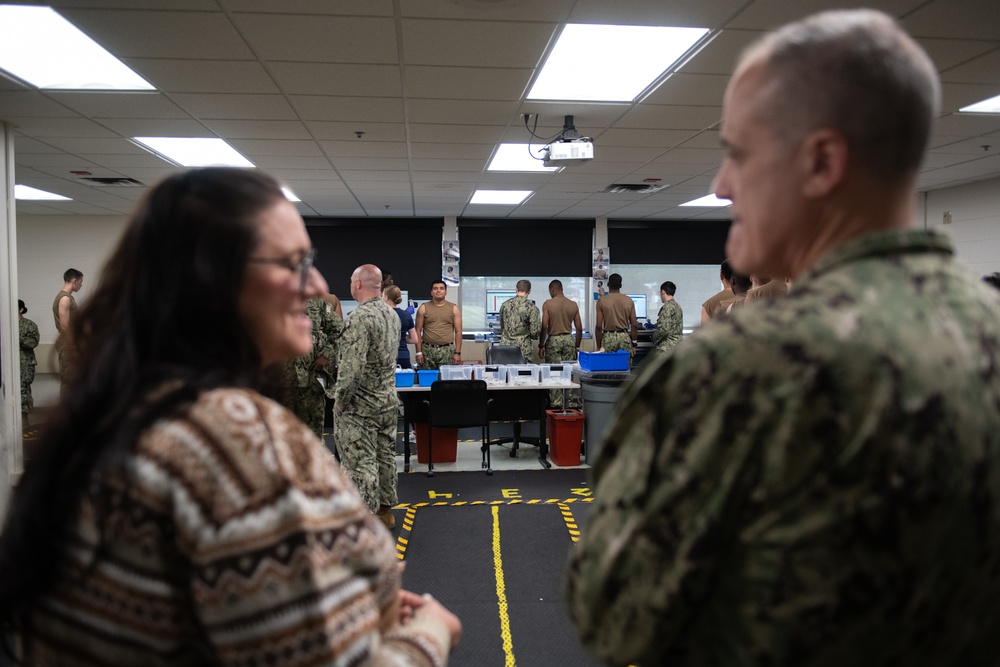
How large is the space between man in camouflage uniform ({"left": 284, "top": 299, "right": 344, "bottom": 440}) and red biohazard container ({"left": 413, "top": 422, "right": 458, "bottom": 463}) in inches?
56.1

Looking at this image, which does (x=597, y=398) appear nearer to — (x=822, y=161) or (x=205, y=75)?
(x=205, y=75)

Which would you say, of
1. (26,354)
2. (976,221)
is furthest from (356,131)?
(976,221)

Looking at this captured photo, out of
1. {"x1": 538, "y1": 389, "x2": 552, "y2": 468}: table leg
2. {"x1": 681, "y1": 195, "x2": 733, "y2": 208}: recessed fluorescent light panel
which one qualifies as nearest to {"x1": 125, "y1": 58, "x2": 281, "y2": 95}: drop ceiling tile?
{"x1": 538, "y1": 389, "x2": 552, "y2": 468}: table leg

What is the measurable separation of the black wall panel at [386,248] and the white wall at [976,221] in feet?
23.8

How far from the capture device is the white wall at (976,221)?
26.0ft

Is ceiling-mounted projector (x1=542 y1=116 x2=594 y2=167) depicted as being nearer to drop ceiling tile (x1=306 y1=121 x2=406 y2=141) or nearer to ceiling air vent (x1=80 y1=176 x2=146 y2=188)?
drop ceiling tile (x1=306 y1=121 x2=406 y2=141)

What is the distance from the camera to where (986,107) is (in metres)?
4.91

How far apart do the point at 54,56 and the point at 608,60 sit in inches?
129

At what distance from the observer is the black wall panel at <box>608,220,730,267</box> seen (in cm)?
1127

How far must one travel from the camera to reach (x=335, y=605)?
67cm

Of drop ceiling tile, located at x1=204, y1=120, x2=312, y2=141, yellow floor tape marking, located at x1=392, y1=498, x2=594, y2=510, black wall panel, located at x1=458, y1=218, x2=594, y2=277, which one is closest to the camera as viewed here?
yellow floor tape marking, located at x1=392, y1=498, x2=594, y2=510

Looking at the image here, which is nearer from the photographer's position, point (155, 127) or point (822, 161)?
point (822, 161)

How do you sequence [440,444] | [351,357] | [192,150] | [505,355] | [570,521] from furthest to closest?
[505,355], [192,150], [440,444], [570,521], [351,357]

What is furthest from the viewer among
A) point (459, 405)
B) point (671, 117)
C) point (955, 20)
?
point (459, 405)
